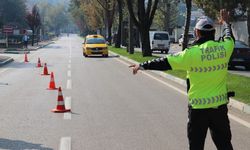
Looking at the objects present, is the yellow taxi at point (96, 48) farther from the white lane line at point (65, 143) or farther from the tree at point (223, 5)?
the white lane line at point (65, 143)

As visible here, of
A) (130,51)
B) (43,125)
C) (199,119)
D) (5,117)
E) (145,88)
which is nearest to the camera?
(199,119)

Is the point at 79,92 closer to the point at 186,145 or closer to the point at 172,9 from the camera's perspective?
the point at 186,145

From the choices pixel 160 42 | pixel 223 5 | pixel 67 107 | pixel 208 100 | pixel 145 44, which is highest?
pixel 223 5

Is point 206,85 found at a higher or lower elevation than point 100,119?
higher

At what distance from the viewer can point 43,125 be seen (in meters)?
9.34

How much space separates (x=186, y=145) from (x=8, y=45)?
59901mm

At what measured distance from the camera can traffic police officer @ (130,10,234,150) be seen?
4.87 meters

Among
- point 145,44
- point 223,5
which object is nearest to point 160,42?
point 223,5

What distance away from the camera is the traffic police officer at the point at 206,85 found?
4.87m

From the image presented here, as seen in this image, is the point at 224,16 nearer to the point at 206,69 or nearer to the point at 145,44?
the point at 206,69

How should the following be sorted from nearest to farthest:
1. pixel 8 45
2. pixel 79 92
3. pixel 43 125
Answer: pixel 43 125
pixel 79 92
pixel 8 45

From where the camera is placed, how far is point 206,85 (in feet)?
16.1

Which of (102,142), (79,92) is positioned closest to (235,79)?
(79,92)

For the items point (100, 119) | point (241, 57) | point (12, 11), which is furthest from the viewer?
point (12, 11)
